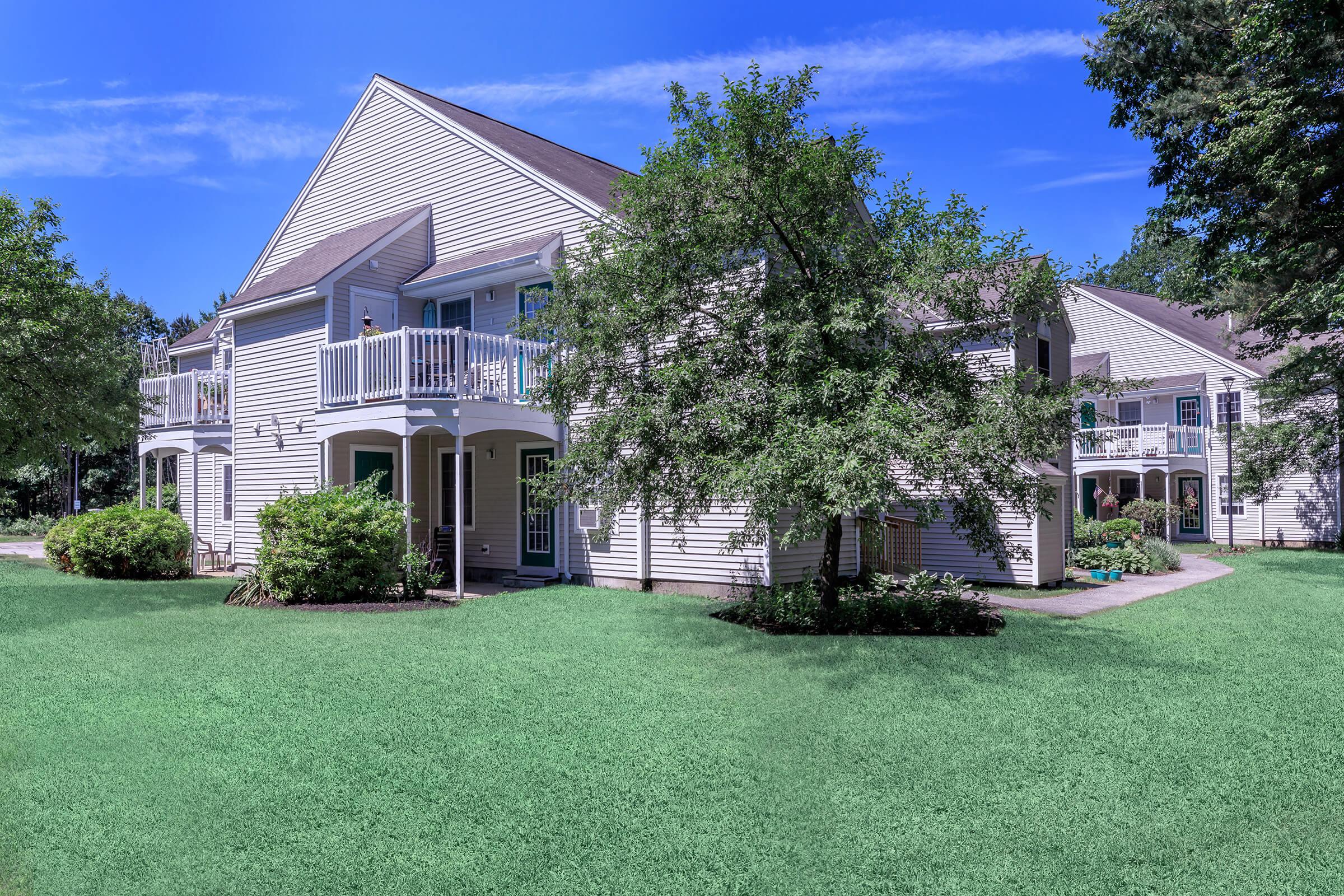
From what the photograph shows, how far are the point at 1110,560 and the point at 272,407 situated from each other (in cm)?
1779

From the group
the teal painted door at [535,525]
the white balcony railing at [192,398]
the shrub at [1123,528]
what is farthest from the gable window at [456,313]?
the shrub at [1123,528]

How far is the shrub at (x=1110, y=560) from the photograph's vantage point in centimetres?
1811

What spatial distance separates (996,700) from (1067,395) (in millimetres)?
3479

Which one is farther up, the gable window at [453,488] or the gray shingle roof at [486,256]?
the gray shingle roof at [486,256]

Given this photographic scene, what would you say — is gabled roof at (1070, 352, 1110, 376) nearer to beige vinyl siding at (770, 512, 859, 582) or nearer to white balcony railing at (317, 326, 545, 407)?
beige vinyl siding at (770, 512, 859, 582)

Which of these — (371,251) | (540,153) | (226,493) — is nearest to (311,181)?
(371,251)

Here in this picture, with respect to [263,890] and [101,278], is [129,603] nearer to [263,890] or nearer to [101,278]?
[101,278]

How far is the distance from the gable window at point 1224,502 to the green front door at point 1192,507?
60 centimetres

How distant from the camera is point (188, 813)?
4.79 metres

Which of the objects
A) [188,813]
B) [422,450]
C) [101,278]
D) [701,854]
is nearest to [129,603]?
[422,450]

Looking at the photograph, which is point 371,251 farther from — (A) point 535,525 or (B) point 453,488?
(A) point 535,525

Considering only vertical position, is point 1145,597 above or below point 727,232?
below

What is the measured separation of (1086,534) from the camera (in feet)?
68.0

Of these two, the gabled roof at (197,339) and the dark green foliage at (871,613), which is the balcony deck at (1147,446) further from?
the gabled roof at (197,339)
